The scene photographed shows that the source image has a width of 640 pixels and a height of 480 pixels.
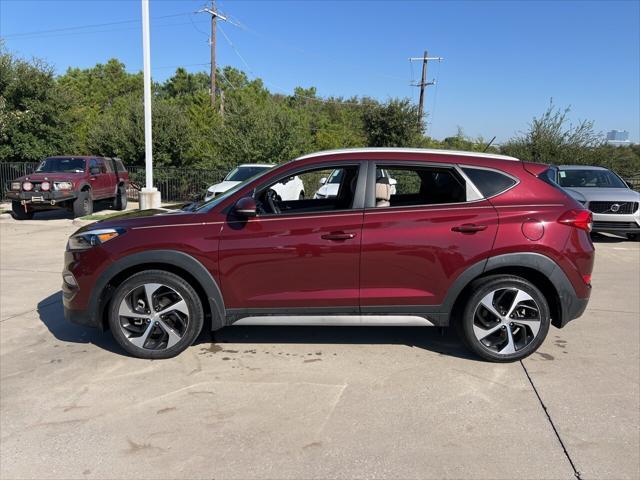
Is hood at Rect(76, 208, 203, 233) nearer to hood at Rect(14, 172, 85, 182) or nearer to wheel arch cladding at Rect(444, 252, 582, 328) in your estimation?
wheel arch cladding at Rect(444, 252, 582, 328)

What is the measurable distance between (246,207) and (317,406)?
1.61 m

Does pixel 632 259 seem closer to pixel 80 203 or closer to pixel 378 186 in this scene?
pixel 378 186

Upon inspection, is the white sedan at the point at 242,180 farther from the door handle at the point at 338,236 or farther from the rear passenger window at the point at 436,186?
the door handle at the point at 338,236

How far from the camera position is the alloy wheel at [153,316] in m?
4.14

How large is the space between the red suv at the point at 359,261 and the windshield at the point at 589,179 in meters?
8.79

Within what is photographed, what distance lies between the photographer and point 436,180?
4.54 m

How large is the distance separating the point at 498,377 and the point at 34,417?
3.44m

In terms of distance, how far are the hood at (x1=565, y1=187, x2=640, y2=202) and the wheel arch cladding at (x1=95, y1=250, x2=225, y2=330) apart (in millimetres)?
9690

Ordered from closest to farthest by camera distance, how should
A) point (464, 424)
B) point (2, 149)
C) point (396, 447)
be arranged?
point (396, 447), point (464, 424), point (2, 149)

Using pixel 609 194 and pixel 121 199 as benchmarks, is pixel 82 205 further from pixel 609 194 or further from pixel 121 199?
pixel 609 194

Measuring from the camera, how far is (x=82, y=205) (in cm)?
1391

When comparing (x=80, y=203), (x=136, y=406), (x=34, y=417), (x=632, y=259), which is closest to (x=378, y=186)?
(x=136, y=406)

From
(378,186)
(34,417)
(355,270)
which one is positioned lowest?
(34,417)

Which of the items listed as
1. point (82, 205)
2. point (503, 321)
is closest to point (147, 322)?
point (503, 321)
